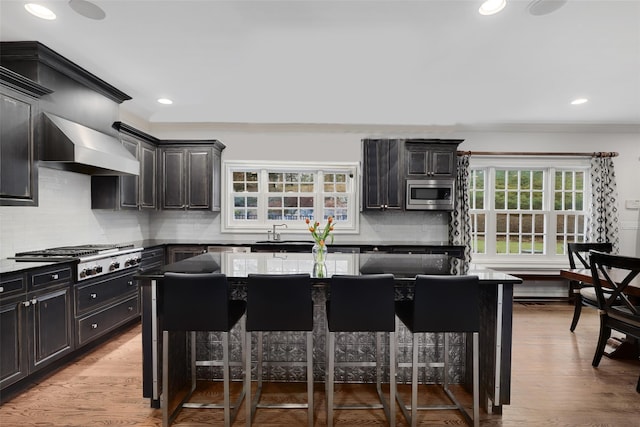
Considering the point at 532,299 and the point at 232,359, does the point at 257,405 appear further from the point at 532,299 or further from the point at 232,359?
the point at 532,299

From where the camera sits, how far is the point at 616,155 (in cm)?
506

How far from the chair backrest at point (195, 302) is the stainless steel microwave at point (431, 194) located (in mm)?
3551

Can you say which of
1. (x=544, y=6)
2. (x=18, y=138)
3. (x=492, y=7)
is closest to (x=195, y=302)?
(x=18, y=138)

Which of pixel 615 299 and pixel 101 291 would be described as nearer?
pixel 615 299

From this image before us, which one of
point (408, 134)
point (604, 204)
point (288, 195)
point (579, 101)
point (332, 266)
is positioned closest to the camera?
point (332, 266)

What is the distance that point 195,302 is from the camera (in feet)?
6.47

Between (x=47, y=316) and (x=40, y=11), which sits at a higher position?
(x=40, y=11)

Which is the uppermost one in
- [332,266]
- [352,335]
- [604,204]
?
[604,204]

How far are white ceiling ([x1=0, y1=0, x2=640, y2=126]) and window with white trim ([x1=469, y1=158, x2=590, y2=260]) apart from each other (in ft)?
3.94

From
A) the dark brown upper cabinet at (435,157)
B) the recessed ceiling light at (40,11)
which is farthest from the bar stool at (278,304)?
the dark brown upper cabinet at (435,157)

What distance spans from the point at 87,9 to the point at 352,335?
9.83 ft

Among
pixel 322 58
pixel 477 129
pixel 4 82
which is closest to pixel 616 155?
pixel 477 129

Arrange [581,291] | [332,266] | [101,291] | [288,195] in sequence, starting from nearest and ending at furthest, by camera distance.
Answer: [332,266] < [101,291] < [581,291] < [288,195]

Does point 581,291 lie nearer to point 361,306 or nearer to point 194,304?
point 361,306
